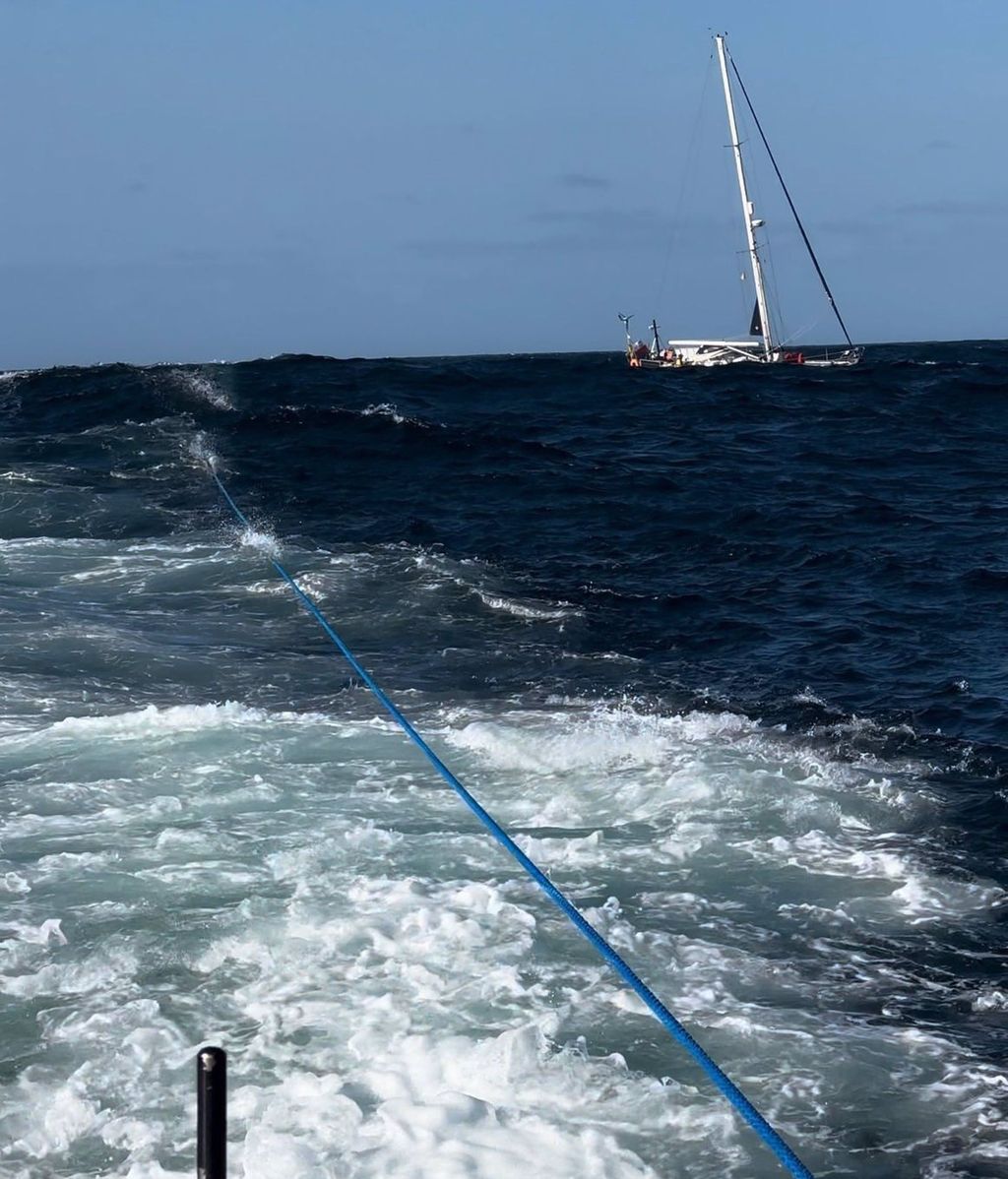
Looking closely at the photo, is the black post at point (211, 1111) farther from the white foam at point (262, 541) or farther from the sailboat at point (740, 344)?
the sailboat at point (740, 344)

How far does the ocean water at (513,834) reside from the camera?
16.4 ft

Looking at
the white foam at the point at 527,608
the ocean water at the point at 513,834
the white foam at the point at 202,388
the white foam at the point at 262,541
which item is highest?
the white foam at the point at 202,388

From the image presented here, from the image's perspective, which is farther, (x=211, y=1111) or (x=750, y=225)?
(x=750, y=225)

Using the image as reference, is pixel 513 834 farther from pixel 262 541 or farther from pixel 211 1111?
pixel 262 541

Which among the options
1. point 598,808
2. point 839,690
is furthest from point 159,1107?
point 839,690

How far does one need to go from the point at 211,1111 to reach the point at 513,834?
16.7 feet

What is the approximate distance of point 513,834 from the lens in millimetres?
7758

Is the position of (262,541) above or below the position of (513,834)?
above

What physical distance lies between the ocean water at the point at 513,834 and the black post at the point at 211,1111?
6.47 ft

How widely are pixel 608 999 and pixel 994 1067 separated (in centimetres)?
154

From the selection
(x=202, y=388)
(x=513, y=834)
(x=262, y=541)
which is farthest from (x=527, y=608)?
(x=202, y=388)

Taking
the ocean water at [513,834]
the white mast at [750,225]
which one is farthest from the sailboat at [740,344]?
the ocean water at [513,834]

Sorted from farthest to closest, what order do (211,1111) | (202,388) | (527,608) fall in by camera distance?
(202,388), (527,608), (211,1111)

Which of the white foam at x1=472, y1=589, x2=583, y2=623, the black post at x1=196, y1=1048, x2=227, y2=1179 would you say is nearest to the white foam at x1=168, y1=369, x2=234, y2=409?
the white foam at x1=472, y1=589, x2=583, y2=623
